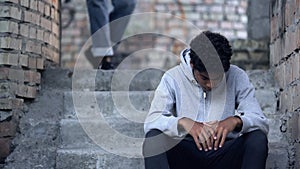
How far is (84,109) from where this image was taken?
11.0 ft

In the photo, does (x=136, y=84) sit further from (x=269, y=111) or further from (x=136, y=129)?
(x=269, y=111)

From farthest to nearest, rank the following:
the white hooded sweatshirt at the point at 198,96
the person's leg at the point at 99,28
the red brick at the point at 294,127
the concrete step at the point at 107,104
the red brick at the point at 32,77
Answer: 1. the person's leg at the point at 99,28
2. the concrete step at the point at 107,104
3. the red brick at the point at 32,77
4. the red brick at the point at 294,127
5. the white hooded sweatshirt at the point at 198,96

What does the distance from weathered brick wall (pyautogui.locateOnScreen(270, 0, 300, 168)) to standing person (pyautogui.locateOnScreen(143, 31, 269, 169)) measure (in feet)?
1.05

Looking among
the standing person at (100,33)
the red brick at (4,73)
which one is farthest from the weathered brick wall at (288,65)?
the red brick at (4,73)

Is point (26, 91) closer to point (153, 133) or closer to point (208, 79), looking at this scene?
point (153, 133)

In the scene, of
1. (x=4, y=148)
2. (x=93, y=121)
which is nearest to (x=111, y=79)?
(x=93, y=121)

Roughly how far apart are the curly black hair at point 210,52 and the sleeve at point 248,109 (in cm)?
17

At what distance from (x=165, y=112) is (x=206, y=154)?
10.0 inches

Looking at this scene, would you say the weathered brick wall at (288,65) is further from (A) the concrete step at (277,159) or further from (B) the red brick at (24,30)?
(B) the red brick at (24,30)

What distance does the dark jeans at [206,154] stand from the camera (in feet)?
7.95

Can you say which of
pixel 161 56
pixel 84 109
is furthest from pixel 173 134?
pixel 161 56

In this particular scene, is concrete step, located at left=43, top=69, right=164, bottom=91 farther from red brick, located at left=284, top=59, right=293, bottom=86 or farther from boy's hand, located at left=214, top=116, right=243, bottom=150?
boy's hand, located at left=214, top=116, right=243, bottom=150

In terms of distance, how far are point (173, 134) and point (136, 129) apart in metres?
0.70

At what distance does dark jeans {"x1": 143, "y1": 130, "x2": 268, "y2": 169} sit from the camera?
7.95 ft
